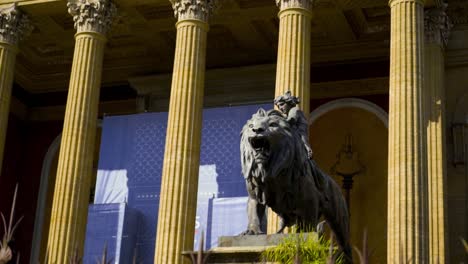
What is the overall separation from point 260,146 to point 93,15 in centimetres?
1603

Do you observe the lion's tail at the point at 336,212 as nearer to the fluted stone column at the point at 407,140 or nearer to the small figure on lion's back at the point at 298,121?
the small figure on lion's back at the point at 298,121

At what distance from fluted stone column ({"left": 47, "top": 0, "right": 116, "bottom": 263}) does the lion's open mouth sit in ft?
42.3

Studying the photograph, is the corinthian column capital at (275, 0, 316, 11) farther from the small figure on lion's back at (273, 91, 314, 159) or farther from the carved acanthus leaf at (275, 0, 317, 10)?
the small figure on lion's back at (273, 91, 314, 159)

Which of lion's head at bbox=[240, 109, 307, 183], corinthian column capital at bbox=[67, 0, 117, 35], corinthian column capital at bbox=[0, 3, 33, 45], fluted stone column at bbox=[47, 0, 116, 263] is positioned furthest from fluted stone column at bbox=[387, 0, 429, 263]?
corinthian column capital at bbox=[0, 3, 33, 45]

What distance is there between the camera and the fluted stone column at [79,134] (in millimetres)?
20469

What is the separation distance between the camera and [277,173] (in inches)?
296

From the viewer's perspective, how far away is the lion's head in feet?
24.7

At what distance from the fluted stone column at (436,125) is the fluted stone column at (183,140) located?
6.11 metres

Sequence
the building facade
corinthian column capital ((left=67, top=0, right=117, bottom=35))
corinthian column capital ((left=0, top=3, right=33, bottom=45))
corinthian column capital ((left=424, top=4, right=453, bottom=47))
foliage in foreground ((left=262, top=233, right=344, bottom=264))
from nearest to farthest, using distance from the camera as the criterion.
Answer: foliage in foreground ((left=262, top=233, right=344, bottom=264))
the building facade
corinthian column capital ((left=424, top=4, right=453, bottom=47))
corinthian column capital ((left=67, top=0, right=117, bottom=35))
corinthian column capital ((left=0, top=3, right=33, bottom=45))

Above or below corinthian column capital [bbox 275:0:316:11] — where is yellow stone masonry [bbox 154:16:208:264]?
below

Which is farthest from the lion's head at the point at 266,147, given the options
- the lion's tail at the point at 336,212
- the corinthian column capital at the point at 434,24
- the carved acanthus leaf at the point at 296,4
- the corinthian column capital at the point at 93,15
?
the corinthian column capital at the point at 93,15

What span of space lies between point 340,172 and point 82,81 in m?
9.59

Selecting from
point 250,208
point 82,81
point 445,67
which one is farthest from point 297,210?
point 445,67

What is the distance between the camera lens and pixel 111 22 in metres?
23.0
